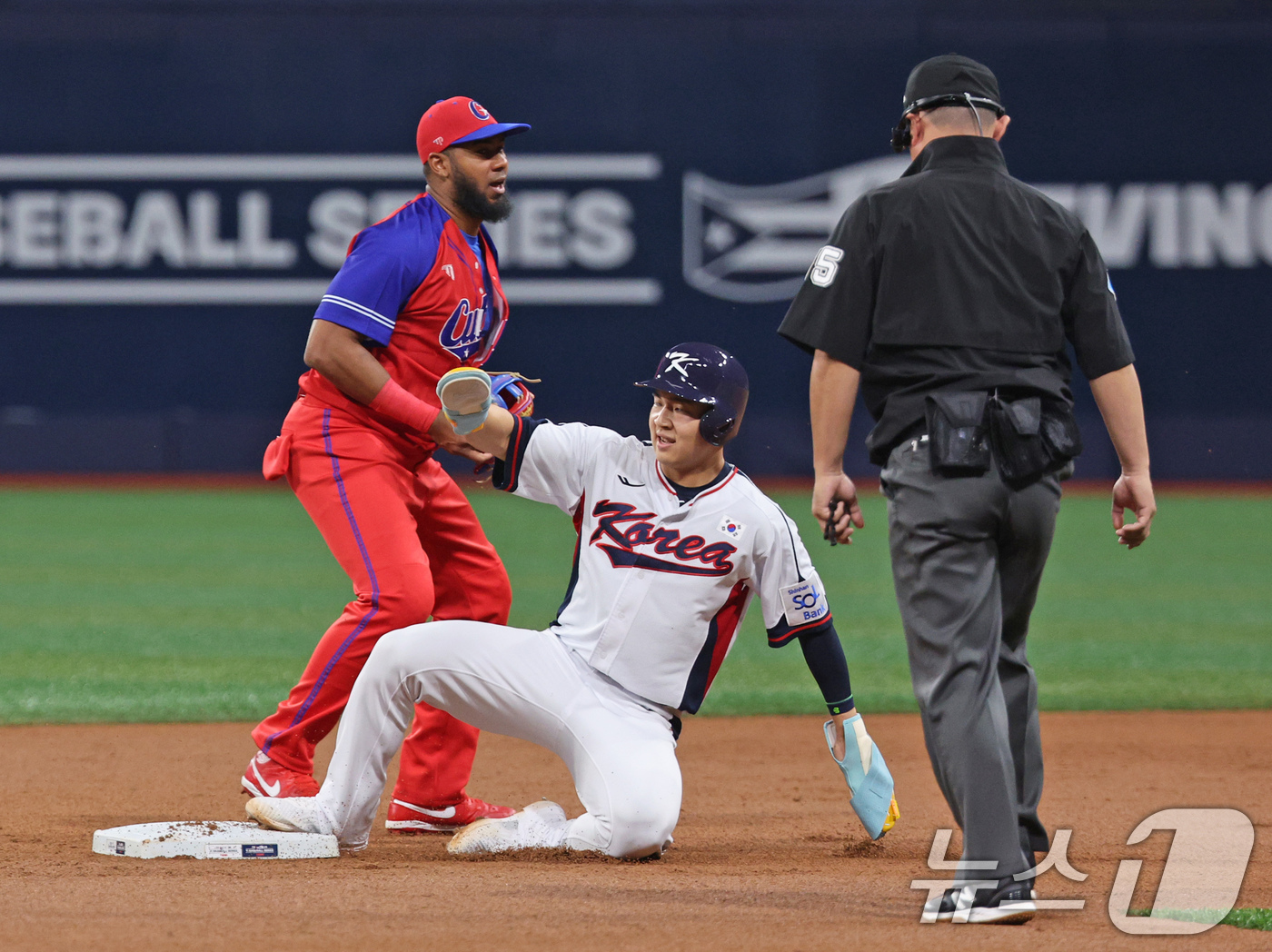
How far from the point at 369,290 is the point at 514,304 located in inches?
551

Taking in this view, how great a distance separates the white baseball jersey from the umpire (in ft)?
2.01

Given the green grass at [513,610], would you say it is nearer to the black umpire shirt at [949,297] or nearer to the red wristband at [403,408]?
the red wristband at [403,408]

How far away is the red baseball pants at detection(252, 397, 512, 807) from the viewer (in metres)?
4.35

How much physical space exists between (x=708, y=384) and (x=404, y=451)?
1.03 metres

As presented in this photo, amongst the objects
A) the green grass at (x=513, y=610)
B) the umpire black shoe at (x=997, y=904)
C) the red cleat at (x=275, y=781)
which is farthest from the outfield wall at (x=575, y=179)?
the umpire black shoe at (x=997, y=904)

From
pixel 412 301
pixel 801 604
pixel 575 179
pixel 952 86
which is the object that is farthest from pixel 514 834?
pixel 575 179

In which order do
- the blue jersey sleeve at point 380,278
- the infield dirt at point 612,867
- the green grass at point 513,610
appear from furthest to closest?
the green grass at point 513,610, the blue jersey sleeve at point 380,278, the infield dirt at point 612,867

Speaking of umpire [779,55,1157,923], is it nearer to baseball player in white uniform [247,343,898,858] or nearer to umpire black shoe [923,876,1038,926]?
umpire black shoe [923,876,1038,926]

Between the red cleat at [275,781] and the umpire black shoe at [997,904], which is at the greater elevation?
the umpire black shoe at [997,904]

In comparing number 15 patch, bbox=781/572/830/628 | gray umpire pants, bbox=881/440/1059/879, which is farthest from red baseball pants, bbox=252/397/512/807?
gray umpire pants, bbox=881/440/1059/879

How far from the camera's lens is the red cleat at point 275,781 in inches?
170

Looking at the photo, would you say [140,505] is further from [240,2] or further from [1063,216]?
[1063,216]

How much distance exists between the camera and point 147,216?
18.3 meters

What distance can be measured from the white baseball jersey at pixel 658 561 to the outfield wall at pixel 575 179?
14100 millimetres
